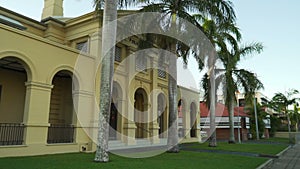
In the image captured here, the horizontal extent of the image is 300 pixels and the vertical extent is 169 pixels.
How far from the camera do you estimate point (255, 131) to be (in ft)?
119

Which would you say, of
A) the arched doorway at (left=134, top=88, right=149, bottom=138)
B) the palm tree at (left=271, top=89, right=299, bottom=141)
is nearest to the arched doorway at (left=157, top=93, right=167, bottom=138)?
the arched doorway at (left=134, top=88, right=149, bottom=138)

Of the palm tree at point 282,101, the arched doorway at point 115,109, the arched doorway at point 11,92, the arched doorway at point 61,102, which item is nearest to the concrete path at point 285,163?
the arched doorway at point 115,109

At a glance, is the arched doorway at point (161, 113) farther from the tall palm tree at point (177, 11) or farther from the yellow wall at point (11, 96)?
the yellow wall at point (11, 96)

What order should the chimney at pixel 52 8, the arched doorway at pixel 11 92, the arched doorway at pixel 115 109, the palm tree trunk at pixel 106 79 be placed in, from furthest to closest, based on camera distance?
the chimney at pixel 52 8
the arched doorway at pixel 115 109
the arched doorway at pixel 11 92
the palm tree trunk at pixel 106 79

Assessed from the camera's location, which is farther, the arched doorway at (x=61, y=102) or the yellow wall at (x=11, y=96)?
the arched doorway at (x=61, y=102)

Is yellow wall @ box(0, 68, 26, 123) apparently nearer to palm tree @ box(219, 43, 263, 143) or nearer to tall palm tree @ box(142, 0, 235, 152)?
tall palm tree @ box(142, 0, 235, 152)

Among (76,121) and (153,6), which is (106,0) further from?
(76,121)

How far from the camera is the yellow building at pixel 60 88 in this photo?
1139cm

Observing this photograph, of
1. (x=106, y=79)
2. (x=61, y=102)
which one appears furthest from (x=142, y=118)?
(x=106, y=79)

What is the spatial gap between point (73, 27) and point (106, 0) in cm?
669

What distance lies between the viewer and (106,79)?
403 inches

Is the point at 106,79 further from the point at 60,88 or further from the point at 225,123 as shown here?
the point at 225,123

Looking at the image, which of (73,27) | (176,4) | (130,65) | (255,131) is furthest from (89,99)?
(255,131)

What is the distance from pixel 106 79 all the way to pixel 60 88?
7.17m
